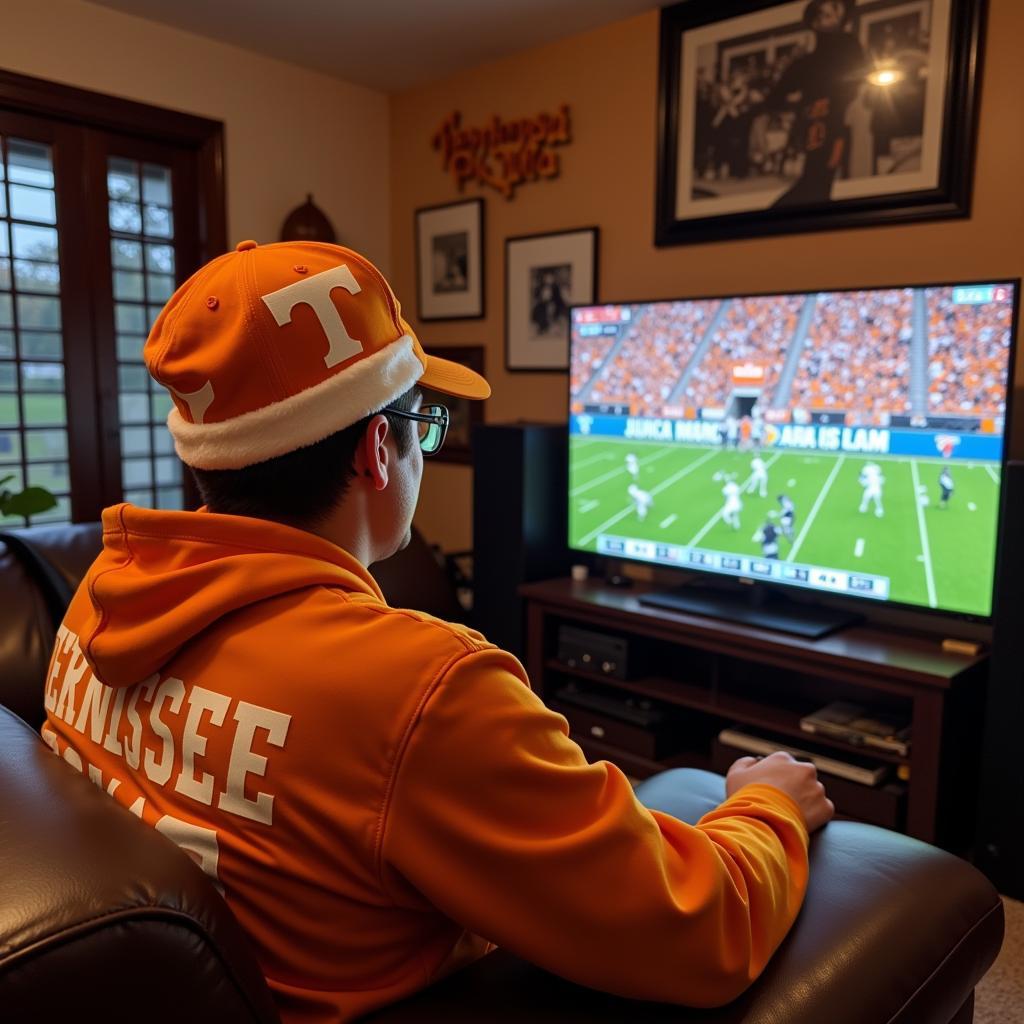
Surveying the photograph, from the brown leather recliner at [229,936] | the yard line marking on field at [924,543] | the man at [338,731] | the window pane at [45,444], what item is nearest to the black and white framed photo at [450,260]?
the window pane at [45,444]

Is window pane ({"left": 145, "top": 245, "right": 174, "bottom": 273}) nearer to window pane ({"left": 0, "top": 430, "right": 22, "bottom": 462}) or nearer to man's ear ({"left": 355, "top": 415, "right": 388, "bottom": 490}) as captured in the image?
window pane ({"left": 0, "top": 430, "right": 22, "bottom": 462})

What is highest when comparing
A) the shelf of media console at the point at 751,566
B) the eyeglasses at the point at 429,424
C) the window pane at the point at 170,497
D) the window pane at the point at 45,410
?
the eyeglasses at the point at 429,424

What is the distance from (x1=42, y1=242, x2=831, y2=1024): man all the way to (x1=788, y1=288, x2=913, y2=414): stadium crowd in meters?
1.81

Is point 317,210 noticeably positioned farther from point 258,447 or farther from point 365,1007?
point 365,1007

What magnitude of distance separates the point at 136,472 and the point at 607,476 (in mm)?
1995

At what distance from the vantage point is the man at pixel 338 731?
0.76 metres

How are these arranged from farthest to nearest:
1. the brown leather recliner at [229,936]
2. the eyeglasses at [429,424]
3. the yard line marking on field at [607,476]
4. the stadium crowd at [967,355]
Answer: the yard line marking on field at [607,476] → the stadium crowd at [967,355] → the eyeglasses at [429,424] → the brown leather recliner at [229,936]

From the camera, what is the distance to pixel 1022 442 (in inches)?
103

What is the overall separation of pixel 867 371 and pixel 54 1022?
8.08ft

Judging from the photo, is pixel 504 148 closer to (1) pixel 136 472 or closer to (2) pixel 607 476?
(2) pixel 607 476

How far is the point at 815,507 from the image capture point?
8.84 ft

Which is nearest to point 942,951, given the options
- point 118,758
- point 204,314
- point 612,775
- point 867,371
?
point 612,775

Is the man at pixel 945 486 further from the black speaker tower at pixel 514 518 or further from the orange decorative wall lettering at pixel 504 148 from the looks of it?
the orange decorative wall lettering at pixel 504 148

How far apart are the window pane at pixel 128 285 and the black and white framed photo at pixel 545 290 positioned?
151 centimetres
